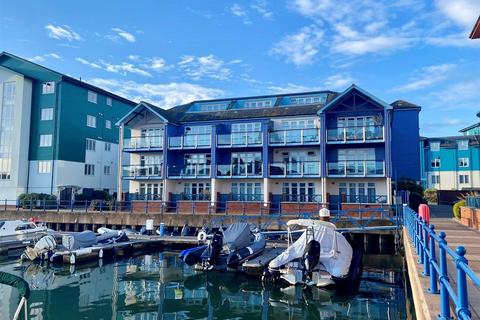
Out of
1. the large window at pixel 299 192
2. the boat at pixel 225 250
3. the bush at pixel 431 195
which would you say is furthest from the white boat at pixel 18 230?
the bush at pixel 431 195

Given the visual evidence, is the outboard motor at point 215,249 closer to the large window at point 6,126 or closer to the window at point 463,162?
the large window at point 6,126

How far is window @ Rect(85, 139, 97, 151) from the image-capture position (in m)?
46.1

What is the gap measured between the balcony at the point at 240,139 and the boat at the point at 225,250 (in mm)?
14594

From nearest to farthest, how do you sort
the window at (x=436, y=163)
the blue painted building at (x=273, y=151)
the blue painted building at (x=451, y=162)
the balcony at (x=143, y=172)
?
the blue painted building at (x=273, y=151)
the balcony at (x=143, y=172)
the blue painted building at (x=451, y=162)
the window at (x=436, y=163)

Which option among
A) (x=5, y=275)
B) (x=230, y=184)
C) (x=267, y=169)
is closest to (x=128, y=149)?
(x=230, y=184)

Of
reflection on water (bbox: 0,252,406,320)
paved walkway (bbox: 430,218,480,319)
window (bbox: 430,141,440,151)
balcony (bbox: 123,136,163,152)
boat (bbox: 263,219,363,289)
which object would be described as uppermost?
window (bbox: 430,141,440,151)

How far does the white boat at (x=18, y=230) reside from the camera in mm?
24656

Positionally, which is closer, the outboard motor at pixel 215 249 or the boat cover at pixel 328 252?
the boat cover at pixel 328 252

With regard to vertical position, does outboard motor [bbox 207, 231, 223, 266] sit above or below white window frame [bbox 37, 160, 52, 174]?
below

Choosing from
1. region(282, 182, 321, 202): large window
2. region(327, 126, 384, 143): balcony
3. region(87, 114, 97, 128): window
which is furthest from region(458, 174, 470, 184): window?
region(87, 114, 97, 128): window

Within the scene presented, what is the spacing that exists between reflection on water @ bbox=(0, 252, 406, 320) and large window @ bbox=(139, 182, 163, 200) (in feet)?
53.0

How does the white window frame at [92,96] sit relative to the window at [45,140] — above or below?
above

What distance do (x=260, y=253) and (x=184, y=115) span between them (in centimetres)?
2279

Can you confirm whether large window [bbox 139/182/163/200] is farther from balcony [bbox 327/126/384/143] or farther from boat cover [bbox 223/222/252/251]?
boat cover [bbox 223/222/252/251]
